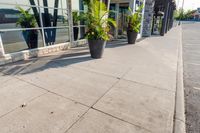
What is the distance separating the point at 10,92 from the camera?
3.24 meters

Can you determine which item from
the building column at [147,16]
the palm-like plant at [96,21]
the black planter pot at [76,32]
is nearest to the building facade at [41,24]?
the black planter pot at [76,32]

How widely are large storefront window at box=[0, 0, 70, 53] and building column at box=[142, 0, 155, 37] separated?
8624 millimetres

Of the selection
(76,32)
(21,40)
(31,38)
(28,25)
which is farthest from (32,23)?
(76,32)

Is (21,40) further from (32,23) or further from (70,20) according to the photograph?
(70,20)

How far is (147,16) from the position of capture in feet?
42.8

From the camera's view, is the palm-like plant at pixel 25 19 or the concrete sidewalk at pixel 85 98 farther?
the palm-like plant at pixel 25 19

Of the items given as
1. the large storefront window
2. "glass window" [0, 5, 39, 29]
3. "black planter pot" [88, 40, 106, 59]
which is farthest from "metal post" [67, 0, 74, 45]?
"black planter pot" [88, 40, 106, 59]

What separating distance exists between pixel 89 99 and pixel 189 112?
2090 millimetres

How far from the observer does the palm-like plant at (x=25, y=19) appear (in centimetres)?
545

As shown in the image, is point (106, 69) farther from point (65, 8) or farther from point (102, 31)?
point (65, 8)

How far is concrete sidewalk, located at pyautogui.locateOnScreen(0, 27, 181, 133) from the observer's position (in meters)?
2.37

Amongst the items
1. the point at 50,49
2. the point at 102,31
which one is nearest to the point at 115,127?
the point at 102,31

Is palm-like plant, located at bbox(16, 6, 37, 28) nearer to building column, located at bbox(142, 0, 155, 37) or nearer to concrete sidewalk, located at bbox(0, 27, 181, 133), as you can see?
concrete sidewalk, located at bbox(0, 27, 181, 133)

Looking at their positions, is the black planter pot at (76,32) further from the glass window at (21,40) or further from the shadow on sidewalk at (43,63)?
the glass window at (21,40)
